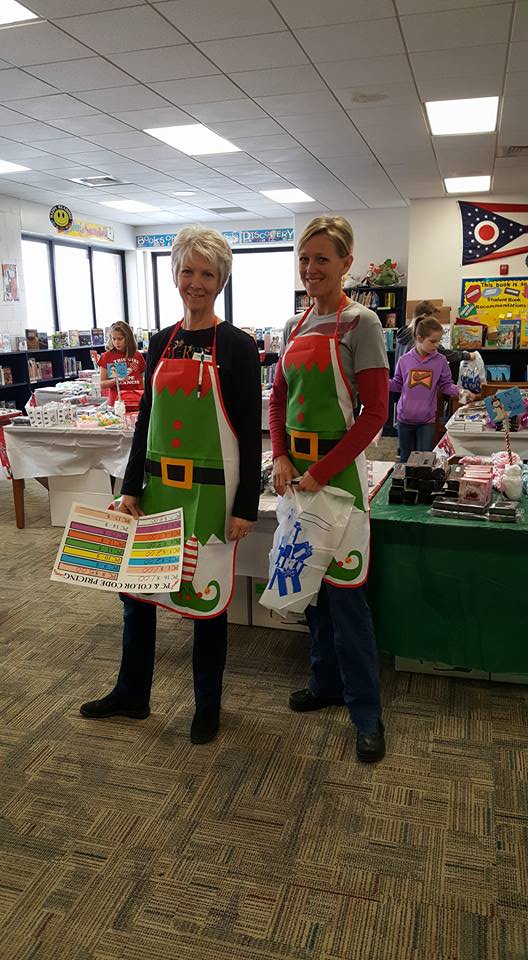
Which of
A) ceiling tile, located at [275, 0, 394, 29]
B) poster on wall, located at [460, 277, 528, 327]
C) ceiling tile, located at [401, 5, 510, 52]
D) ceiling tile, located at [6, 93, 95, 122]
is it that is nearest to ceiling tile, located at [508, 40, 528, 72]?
ceiling tile, located at [401, 5, 510, 52]

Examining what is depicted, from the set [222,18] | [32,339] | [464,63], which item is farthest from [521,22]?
[32,339]

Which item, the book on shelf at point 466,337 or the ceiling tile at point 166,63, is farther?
the book on shelf at point 466,337

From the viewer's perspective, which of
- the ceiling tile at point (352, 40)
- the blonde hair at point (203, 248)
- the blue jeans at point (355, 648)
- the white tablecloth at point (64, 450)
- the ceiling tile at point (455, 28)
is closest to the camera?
the blonde hair at point (203, 248)

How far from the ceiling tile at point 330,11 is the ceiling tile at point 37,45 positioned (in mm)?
1233

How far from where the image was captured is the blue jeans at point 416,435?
17.2ft

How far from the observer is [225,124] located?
5.41 metres

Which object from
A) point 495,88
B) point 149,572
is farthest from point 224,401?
point 495,88

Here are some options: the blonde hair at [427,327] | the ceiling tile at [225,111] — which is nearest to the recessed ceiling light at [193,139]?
the ceiling tile at [225,111]

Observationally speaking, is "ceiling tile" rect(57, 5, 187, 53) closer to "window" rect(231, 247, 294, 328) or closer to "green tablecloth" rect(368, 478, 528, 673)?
"green tablecloth" rect(368, 478, 528, 673)

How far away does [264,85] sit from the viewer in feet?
14.8

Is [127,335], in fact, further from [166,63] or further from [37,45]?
[37,45]

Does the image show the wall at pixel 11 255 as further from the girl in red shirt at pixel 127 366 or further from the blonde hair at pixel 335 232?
the blonde hair at pixel 335 232

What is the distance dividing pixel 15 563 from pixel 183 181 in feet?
17.5

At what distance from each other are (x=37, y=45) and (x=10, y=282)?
5333 mm
